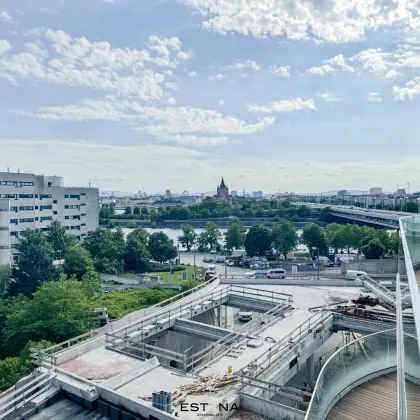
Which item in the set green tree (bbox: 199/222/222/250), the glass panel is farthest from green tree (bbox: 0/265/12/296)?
the glass panel

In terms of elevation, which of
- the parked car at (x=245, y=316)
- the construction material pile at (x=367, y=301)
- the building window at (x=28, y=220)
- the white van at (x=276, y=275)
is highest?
A: the building window at (x=28, y=220)

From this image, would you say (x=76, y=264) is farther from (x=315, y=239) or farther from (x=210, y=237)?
(x=315, y=239)

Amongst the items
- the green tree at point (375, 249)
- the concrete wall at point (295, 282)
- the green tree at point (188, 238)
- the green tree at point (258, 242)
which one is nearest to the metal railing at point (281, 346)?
the concrete wall at point (295, 282)

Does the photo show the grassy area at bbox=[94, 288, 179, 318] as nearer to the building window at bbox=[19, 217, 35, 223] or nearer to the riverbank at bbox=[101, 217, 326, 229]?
the building window at bbox=[19, 217, 35, 223]

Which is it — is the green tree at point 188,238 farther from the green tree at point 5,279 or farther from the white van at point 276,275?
the green tree at point 5,279

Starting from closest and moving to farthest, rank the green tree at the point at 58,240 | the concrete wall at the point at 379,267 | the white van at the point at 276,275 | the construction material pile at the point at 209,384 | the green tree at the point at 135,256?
the construction material pile at the point at 209,384 → the concrete wall at the point at 379,267 → the white van at the point at 276,275 → the green tree at the point at 58,240 → the green tree at the point at 135,256

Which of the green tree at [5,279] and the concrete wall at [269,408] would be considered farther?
the green tree at [5,279]
